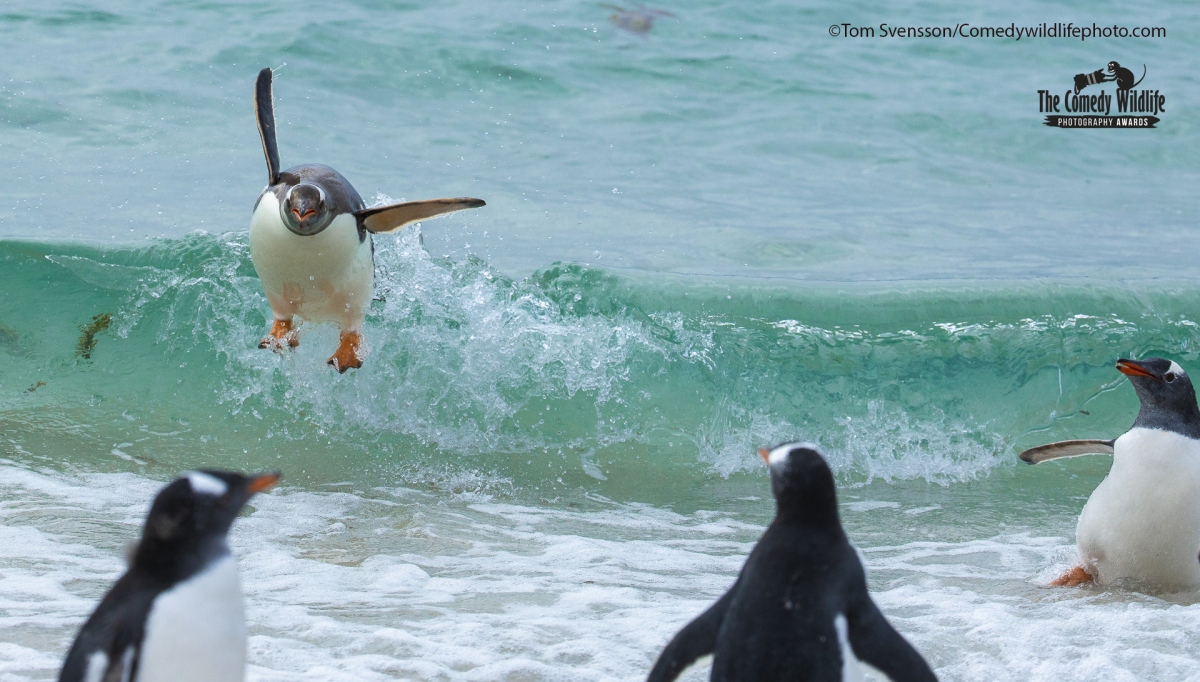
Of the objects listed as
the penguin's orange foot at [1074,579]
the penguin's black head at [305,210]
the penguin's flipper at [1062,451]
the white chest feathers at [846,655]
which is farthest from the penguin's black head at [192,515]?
the penguin's flipper at [1062,451]

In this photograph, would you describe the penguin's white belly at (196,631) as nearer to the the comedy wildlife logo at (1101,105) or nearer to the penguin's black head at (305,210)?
the penguin's black head at (305,210)

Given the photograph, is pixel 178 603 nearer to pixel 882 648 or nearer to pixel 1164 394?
pixel 882 648

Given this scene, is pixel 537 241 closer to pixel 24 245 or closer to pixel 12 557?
pixel 24 245

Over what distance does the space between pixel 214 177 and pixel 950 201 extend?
6.00 metres

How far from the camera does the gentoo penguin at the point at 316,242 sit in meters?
4.98

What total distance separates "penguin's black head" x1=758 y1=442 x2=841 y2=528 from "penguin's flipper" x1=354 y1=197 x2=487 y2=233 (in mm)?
3060

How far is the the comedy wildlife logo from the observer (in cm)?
1241

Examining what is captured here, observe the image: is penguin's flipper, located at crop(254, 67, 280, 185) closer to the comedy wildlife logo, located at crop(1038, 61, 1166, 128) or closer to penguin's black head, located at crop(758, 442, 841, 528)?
penguin's black head, located at crop(758, 442, 841, 528)

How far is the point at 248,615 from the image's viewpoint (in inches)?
125

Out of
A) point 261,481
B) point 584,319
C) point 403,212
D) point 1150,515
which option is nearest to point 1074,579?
point 1150,515

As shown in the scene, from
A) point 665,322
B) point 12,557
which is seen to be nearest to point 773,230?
point 665,322

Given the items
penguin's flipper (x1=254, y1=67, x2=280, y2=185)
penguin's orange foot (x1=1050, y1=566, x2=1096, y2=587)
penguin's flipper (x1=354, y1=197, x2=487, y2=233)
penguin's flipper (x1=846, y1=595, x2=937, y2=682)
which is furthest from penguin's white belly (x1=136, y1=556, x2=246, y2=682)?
penguin's flipper (x1=254, y1=67, x2=280, y2=185)

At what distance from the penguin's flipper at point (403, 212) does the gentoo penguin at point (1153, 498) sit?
268 cm

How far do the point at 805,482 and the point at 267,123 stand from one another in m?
3.89
